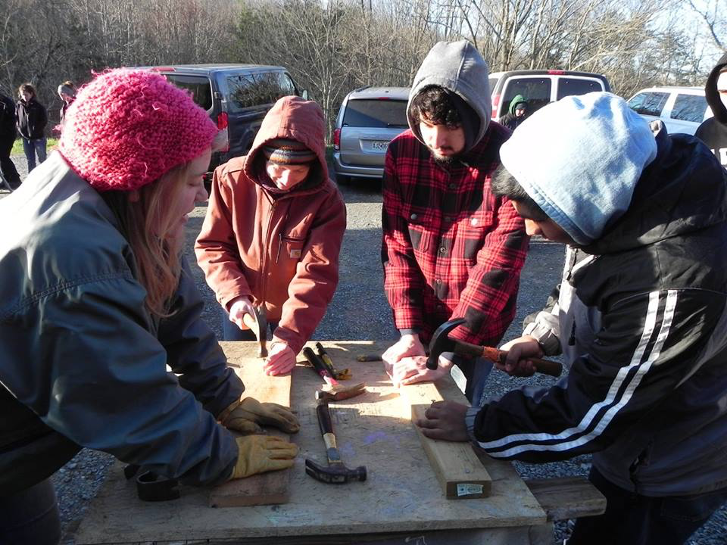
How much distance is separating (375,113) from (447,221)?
336 inches

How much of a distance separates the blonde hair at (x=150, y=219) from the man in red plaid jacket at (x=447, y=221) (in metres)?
1.01

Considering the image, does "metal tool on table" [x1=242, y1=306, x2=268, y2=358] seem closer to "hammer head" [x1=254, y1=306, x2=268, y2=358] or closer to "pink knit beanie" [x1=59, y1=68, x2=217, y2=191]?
"hammer head" [x1=254, y1=306, x2=268, y2=358]

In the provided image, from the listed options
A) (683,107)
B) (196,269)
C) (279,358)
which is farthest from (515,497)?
(683,107)

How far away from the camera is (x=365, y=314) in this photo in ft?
18.8

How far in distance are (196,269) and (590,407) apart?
18.9 feet

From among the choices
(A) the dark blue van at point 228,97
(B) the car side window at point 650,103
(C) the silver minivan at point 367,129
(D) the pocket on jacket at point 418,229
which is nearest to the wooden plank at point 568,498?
(D) the pocket on jacket at point 418,229

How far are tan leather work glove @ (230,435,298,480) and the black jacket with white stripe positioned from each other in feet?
1.73

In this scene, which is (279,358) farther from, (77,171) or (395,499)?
(77,171)

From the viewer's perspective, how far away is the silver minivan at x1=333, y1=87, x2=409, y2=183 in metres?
10.3

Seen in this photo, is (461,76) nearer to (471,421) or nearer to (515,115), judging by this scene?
(471,421)

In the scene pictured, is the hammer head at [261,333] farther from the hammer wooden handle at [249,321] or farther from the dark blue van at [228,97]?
the dark blue van at [228,97]

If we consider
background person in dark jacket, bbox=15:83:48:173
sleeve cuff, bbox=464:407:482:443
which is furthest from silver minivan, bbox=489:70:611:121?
sleeve cuff, bbox=464:407:482:443

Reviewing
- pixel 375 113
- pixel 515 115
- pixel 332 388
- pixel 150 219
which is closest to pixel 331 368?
pixel 332 388

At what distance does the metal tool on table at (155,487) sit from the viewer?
1.44 meters
